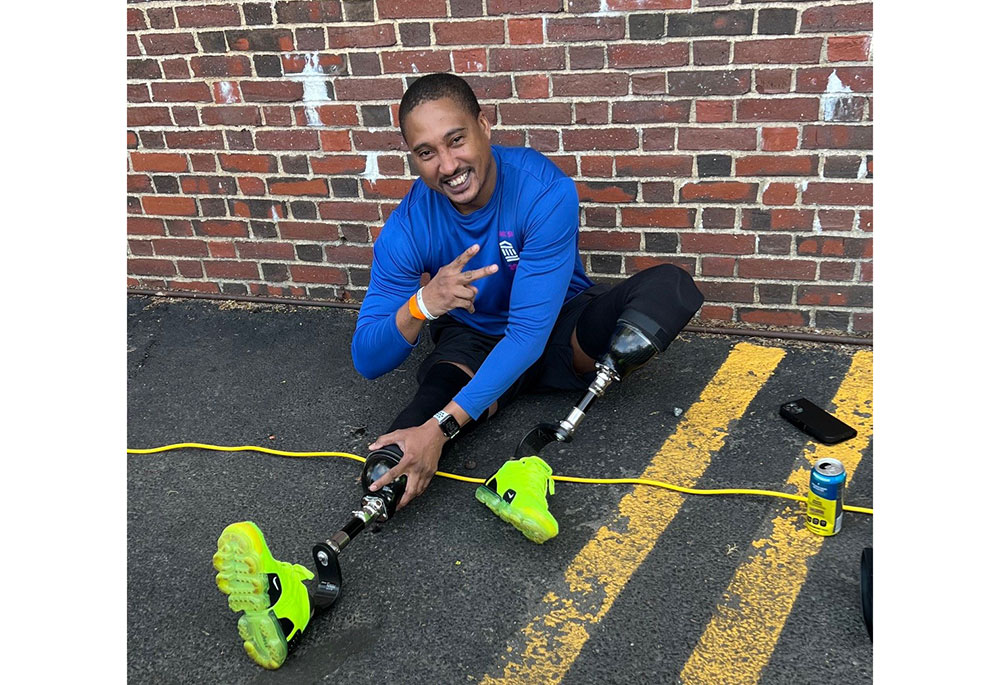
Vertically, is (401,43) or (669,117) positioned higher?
(401,43)

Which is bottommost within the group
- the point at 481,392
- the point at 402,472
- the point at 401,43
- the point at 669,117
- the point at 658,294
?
the point at 402,472

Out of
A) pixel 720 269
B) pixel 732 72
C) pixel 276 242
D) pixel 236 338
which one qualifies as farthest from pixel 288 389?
pixel 732 72

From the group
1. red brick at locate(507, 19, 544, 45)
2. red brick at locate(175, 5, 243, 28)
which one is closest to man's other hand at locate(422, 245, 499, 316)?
red brick at locate(507, 19, 544, 45)

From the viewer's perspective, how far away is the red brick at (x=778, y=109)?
122 inches

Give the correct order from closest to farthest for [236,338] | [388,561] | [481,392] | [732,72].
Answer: [388,561]
[481,392]
[732,72]
[236,338]

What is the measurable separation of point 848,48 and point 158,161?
3148mm

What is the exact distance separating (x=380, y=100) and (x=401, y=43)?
0.86 feet

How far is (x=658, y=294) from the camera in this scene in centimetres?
286

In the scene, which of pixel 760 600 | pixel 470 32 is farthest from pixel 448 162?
pixel 760 600

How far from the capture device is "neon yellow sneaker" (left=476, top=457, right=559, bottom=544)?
247 centimetres

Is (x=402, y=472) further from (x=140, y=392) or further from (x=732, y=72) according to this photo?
(x=732, y=72)

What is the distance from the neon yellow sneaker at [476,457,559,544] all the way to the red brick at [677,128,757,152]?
1467 mm

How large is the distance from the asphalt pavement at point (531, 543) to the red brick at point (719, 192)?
609 millimetres

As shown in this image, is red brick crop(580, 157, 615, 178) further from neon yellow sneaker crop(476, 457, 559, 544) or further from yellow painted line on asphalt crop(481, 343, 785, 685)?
neon yellow sneaker crop(476, 457, 559, 544)
